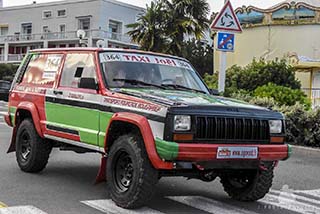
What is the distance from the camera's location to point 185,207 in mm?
6695

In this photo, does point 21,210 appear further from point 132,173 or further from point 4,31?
point 4,31

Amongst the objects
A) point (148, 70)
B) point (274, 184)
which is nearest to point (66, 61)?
point (148, 70)

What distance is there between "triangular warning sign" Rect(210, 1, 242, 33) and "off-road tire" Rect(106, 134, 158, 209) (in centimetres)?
666

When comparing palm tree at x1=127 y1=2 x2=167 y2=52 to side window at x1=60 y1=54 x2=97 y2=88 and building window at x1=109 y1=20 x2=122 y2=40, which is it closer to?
side window at x1=60 y1=54 x2=97 y2=88

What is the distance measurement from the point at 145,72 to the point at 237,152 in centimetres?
203

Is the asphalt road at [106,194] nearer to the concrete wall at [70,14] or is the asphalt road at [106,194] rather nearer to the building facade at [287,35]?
the building facade at [287,35]

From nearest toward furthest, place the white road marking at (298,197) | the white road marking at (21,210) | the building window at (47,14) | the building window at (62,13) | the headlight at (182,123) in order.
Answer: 1. the headlight at (182,123)
2. the white road marking at (21,210)
3. the white road marking at (298,197)
4. the building window at (62,13)
5. the building window at (47,14)

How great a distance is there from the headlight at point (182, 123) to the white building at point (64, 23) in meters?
50.5

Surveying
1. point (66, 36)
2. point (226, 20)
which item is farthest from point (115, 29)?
point (226, 20)

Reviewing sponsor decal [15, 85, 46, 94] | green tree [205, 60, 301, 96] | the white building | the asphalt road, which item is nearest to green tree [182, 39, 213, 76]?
the white building

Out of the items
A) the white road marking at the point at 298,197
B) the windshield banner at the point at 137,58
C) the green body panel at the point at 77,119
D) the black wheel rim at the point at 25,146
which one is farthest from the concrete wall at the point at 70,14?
the white road marking at the point at 298,197

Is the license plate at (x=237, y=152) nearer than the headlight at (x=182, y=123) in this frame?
No

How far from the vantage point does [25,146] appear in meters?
8.86

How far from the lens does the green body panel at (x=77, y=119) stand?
7.12 metres
